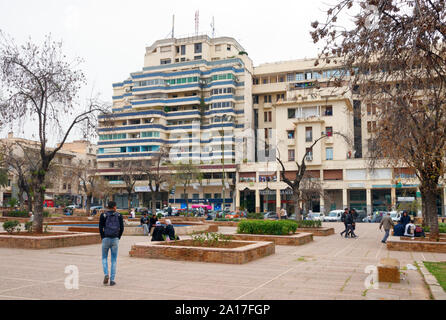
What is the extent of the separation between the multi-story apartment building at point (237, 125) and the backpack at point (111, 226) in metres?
55.2

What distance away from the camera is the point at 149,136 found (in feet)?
256

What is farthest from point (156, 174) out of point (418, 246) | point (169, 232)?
point (418, 246)

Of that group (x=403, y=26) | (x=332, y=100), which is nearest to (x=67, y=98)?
(x=403, y=26)

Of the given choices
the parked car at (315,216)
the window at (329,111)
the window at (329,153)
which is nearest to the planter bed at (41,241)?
the parked car at (315,216)

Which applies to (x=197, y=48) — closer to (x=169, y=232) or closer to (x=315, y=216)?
(x=315, y=216)

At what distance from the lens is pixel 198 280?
823 centimetres

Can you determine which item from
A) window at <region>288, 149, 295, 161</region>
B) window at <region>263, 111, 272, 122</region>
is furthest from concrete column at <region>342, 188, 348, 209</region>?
window at <region>263, 111, 272, 122</region>

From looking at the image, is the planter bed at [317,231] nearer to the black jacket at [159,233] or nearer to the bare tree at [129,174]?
the black jacket at [159,233]

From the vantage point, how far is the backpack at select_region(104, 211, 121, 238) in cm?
774

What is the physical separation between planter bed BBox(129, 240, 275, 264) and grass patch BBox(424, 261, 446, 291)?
4540 millimetres

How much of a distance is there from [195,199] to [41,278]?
65.5 metres

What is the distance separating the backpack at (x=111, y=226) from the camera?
7742 millimetres

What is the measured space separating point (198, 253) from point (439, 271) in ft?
19.7

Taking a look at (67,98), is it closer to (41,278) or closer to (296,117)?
(41,278)
